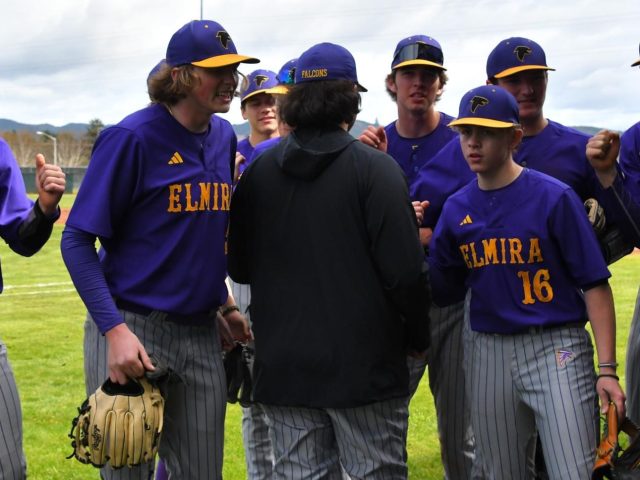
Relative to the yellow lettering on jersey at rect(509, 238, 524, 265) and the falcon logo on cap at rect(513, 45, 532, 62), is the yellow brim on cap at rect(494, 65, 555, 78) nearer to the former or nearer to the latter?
the falcon logo on cap at rect(513, 45, 532, 62)

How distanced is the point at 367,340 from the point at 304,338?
20 cm

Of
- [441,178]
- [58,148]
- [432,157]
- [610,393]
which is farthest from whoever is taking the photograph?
[58,148]

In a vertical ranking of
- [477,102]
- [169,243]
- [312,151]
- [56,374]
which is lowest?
[56,374]

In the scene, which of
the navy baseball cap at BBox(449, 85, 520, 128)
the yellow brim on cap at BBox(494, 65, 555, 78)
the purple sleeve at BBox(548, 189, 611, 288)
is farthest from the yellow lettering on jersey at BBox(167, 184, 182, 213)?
the yellow brim on cap at BBox(494, 65, 555, 78)

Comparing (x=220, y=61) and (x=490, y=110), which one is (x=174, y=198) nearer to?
(x=220, y=61)

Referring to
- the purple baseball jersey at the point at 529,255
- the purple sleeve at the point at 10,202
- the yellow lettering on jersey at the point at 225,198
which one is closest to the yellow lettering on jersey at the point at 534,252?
the purple baseball jersey at the point at 529,255

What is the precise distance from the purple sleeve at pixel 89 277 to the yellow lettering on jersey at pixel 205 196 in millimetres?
412

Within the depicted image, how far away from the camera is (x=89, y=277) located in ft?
9.56

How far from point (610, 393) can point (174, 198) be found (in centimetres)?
171

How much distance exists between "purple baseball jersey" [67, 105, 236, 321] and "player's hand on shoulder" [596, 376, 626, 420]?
1.45 m

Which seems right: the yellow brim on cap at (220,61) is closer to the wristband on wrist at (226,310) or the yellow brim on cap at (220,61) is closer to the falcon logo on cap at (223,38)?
the falcon logo on cap at (223,38)

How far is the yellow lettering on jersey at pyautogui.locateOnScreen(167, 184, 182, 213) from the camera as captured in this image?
304 cm

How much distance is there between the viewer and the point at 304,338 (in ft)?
9.09

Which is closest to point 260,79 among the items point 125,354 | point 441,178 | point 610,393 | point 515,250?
point 441,178
